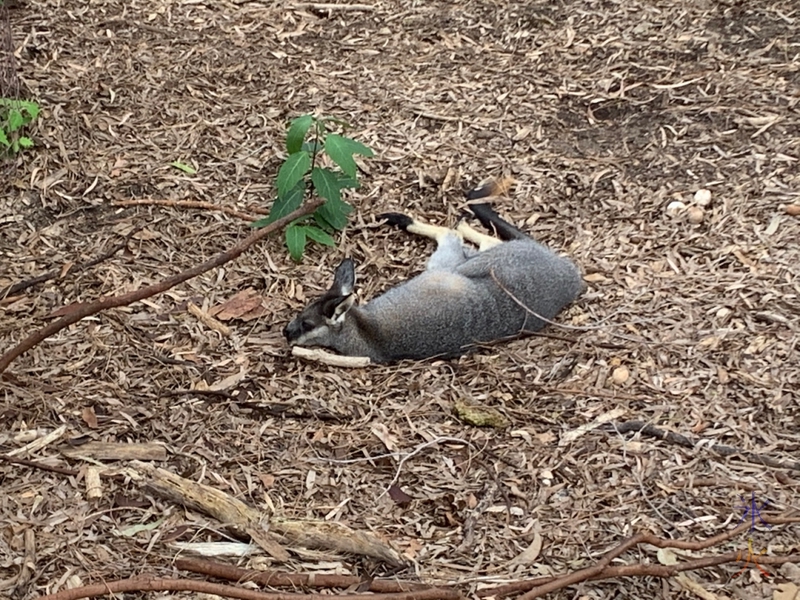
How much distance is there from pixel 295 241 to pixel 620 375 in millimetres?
2436

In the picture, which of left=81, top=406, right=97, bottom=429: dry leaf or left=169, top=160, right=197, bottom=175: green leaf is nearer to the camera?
left=81, top=406, right=97, bottom=429: dry leaf

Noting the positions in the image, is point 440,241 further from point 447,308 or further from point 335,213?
→ point 335,213

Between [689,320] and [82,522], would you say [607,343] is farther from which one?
[82,522]

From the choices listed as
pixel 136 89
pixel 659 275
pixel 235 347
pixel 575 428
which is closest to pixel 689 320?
pixel 659 275

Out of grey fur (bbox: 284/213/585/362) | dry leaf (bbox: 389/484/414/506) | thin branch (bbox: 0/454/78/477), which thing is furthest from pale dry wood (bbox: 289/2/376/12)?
thin branch (bbox: 0/454/78/477)

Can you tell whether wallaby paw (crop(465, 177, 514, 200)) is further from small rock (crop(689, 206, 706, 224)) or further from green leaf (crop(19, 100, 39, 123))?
green leaf (crop(19, 100, 39, 123))

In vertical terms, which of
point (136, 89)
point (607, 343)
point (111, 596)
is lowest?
point (607, 343)

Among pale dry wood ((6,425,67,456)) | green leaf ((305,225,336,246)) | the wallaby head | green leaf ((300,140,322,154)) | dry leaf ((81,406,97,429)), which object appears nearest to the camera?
pale dry wood ((6,425,67,456))

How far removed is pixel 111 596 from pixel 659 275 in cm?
418

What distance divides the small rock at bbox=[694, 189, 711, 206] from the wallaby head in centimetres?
272

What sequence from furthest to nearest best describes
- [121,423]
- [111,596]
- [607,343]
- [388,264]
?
[388,264] < [607,343] < [121,423] < [111,596]

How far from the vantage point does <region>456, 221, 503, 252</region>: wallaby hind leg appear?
261 inches

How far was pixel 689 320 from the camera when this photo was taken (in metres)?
5.70

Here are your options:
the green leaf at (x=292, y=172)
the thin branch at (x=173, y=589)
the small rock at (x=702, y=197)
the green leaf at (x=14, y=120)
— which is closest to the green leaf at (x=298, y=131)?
the green leaf at (x=292, y=172)
